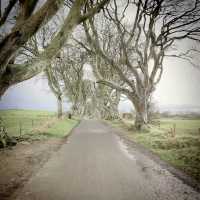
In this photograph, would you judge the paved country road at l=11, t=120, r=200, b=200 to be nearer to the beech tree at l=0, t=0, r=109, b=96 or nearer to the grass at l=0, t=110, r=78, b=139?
the beech tree at l=0, t=0, r=109, b=96

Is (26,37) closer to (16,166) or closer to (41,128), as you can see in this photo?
(16,166)

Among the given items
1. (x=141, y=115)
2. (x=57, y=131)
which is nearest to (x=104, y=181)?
(x=141, y=115)

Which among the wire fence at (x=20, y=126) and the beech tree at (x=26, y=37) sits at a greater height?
the beech tree at (x=26, y=37)

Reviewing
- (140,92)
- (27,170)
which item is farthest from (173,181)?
(140,92)

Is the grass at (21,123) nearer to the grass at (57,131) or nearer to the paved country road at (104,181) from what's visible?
the grass at (57,131)

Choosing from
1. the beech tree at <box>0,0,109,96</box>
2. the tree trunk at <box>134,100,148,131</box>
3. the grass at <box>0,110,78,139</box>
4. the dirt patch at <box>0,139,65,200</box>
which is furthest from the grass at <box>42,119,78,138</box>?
the beech tree at <box>0,0,109,96</box>

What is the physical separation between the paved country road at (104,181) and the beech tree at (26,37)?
364cm

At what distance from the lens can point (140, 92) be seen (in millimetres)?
19297

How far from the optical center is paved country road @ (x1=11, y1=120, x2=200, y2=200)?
502cm

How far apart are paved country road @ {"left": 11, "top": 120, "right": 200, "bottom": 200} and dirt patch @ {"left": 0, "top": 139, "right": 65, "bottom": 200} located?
274 millimetres

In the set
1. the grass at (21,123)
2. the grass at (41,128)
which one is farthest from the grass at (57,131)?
the grass at (21,123)

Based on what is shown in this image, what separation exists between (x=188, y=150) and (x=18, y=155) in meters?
7.63

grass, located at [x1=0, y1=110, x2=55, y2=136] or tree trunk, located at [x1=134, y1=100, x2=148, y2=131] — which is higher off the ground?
tree trunk, located at [x1=134, y1=100, x2=148, y2=131]

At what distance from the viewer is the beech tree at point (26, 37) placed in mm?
7855
